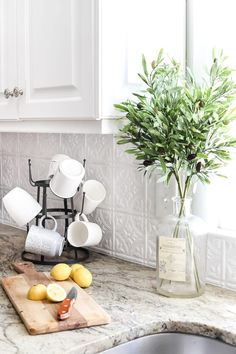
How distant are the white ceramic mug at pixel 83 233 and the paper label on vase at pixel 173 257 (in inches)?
15.3

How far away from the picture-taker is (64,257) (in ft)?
5.76

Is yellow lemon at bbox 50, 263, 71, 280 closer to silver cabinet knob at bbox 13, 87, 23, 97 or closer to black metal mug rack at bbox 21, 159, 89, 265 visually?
black metal mug rack at bbox 21, 159, 89, 265

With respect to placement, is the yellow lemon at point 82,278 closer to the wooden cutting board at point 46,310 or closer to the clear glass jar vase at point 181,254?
the wooden cutting board at point 46,310

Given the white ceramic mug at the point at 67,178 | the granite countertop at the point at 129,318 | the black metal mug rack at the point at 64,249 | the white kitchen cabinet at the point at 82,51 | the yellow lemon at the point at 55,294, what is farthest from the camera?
the black metal mug rack at the point at 64,249

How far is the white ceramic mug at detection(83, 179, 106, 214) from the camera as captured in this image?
1.74 meters

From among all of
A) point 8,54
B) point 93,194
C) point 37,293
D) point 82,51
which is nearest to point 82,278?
point 37,293

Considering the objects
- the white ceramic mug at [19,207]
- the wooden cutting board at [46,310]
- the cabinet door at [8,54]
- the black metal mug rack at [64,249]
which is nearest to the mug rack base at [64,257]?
the black metal mug rack at [64,249]

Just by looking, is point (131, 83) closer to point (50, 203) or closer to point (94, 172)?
point (94, 172)

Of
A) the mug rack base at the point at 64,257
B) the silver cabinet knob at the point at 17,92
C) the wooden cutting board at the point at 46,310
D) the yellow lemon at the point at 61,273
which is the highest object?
the silver cabinet knob at the point at 17,92

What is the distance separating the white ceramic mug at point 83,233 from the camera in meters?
1.69

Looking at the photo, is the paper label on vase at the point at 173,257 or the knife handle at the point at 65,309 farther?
the paper label on vase at the point at 173,257

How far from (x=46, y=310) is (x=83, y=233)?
0.51 metres

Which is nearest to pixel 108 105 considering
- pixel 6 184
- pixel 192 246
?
pixel 192 246

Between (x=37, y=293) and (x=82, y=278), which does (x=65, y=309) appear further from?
(x=82, y=278)
